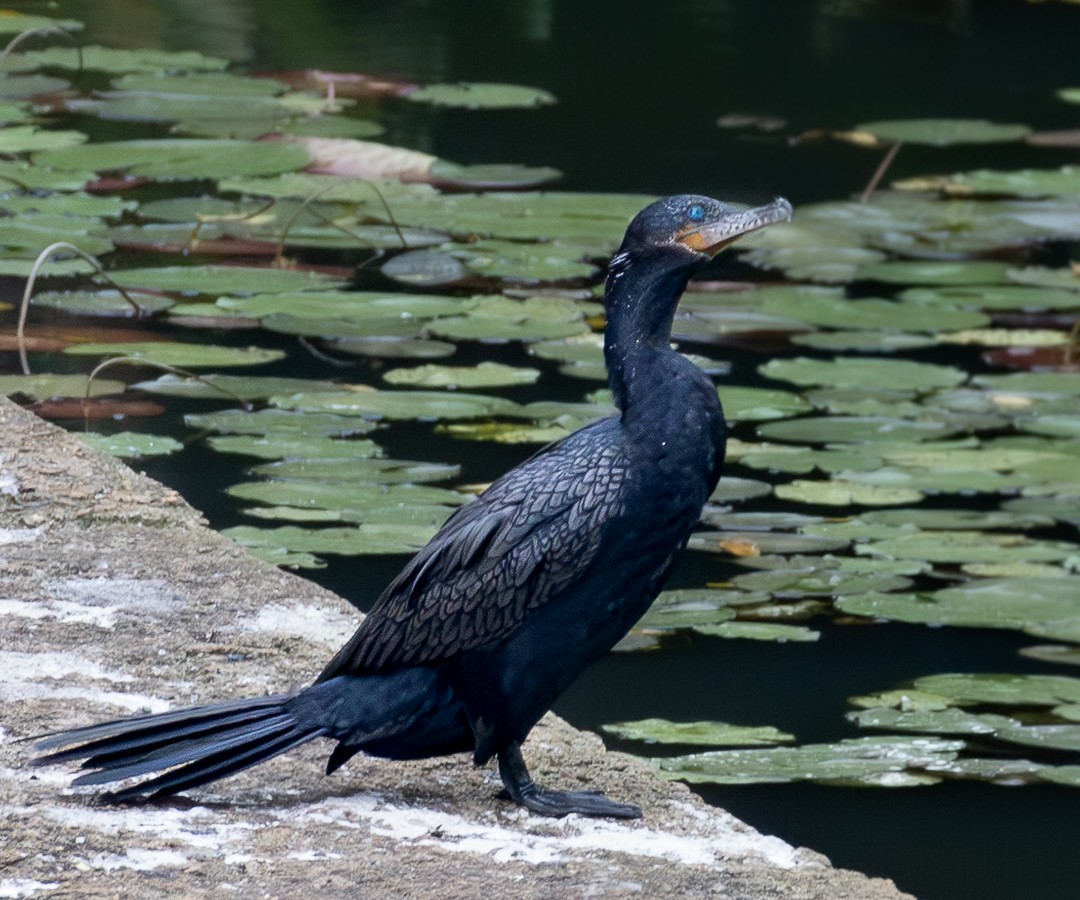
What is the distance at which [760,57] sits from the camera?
8898 mm

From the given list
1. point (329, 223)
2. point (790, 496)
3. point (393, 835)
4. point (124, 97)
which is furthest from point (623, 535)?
point (124, 97)

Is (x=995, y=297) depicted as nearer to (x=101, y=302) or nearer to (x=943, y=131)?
(x=943, y=131)

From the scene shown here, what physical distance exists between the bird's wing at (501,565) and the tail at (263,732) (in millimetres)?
47

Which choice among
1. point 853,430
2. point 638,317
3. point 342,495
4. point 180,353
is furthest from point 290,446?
point 638,317

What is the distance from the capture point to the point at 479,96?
7.43 m

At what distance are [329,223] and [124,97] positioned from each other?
177 centimetres

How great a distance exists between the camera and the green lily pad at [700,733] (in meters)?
3.32

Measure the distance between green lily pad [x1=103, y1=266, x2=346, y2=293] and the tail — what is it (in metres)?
2.59

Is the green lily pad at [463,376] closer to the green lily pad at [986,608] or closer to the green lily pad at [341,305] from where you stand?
the green lily pad at [341,305]

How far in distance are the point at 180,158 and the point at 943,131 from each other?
2918 millimetres

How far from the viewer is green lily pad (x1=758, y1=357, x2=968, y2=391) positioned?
4809 mm

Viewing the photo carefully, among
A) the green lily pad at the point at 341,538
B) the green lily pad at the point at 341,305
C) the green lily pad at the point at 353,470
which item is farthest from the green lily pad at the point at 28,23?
the green lily pad at the point at 341,538

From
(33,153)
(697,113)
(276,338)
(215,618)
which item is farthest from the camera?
(697,113)

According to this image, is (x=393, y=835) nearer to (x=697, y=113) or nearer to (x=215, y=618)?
(x=215, y=618)
